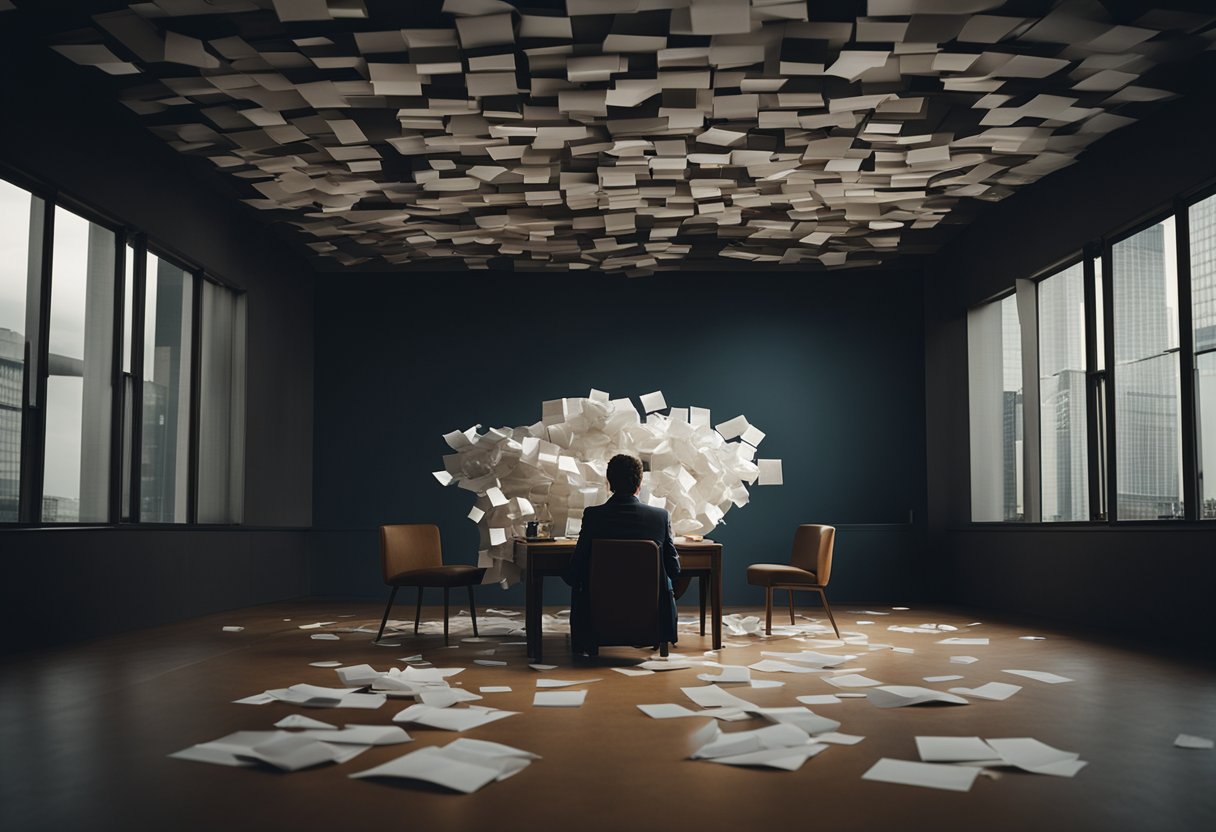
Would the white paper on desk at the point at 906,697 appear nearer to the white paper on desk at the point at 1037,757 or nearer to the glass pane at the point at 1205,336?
the white paper on desk at the point at 1037,757

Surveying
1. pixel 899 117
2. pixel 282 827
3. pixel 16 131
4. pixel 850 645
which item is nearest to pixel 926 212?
pixel 899 117

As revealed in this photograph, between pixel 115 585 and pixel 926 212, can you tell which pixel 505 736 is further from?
pixel 926 212

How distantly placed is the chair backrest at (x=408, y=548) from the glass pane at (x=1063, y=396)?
16.5ft

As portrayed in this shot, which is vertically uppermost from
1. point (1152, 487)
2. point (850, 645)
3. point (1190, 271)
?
point (1190, 271)

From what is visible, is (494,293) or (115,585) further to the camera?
(494,293)

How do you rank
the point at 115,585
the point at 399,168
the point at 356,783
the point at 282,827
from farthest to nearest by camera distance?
the point at 399,168
the point at 115,585
the point at 356,783
the point at 282,827

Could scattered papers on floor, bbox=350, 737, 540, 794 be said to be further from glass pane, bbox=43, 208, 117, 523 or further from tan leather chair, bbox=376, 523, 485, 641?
glass pane, bbox=43, 208, 117, 523

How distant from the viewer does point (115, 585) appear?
22.6 feet

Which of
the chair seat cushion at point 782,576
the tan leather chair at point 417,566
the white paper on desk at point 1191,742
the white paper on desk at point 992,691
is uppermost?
the tan leather chair at point 417,566

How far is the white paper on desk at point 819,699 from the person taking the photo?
172 inches

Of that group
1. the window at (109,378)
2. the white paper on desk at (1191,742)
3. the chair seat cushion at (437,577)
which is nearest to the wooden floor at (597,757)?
the white paper on desk at (1191,742)

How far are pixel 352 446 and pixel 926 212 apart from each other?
253 inches

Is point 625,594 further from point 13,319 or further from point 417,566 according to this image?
point 13,319

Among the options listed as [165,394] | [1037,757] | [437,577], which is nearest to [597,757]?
[1037,757]
